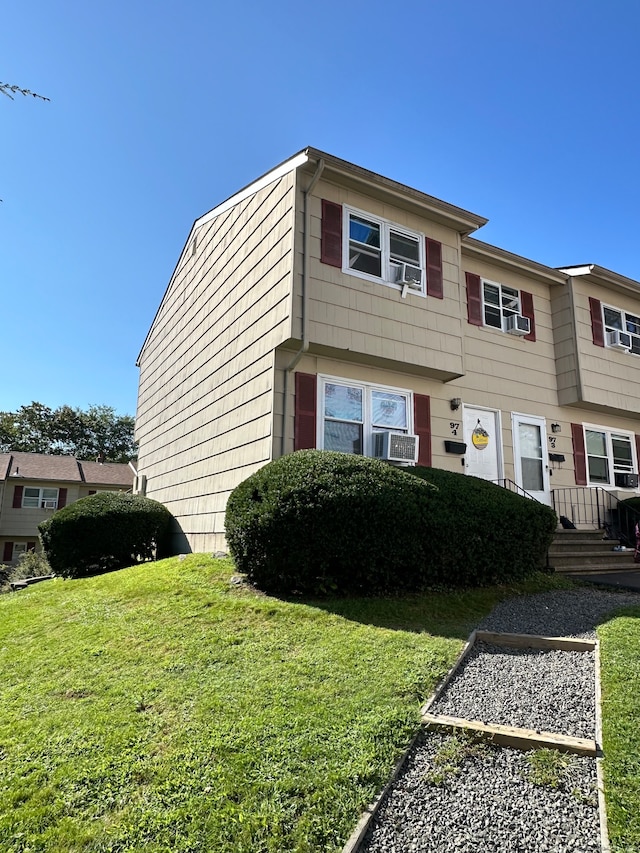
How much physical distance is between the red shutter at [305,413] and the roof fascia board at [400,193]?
334 centimetres

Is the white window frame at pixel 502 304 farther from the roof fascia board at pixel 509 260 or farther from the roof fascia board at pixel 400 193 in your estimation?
the roof fascia board at pixel 400 193

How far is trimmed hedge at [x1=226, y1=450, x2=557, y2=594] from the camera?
19.3 ft

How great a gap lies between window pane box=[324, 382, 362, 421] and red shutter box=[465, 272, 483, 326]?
3414 mm

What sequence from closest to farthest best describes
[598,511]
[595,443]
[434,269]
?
[434,269] → [598,511] → [595,443]

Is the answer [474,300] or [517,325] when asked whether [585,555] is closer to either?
[517,325]

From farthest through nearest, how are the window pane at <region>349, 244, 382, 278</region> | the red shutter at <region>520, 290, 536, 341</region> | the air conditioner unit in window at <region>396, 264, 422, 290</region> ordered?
the red shutter at <region>520, 290, 536, 341</region>
the air conditioner unit in window at <region>396, 264, 422, 290</region>
the window pane at <region>349, 244, 382, 278</region>

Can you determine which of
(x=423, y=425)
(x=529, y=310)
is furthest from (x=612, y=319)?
(x=423, y=425)

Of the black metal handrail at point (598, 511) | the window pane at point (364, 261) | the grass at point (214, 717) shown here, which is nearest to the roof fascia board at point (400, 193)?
the window pane at point (364, 261)

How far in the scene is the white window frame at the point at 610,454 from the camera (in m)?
11.7

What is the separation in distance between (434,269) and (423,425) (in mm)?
2891

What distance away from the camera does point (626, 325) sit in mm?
12641

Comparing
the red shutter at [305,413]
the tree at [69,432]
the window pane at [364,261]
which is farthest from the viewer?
the tree at [69,432]

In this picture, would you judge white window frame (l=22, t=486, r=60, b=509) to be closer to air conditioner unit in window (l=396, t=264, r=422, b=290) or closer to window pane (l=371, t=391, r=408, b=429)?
window pane (l=371, t=391, r=408, b=429)

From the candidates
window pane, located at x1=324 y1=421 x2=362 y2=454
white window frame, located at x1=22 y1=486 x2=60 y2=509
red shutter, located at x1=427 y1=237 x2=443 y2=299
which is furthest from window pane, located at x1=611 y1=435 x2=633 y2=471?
white window frame, located at x1=22 y1=486 x2=60 y2=509
